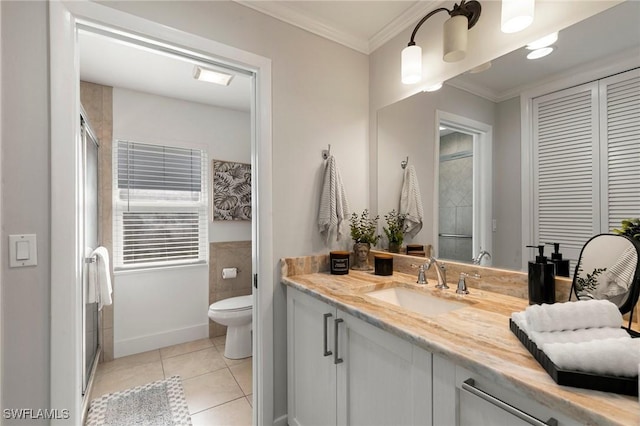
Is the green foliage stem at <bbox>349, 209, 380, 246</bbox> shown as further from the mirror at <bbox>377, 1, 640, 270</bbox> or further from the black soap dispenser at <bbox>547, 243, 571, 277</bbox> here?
the black soap dispenser at <bbox>547, 243, 571, 277</bbox>

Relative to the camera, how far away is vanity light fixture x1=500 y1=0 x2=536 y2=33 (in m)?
1.14

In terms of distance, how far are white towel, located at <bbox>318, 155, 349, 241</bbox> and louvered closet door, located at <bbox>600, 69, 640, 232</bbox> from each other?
1.17 meters

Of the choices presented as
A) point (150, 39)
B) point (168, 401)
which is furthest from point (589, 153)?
point (168, 401)

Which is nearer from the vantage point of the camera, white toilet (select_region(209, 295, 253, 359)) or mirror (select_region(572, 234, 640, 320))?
mirror (select_region(572, 234, 640, 320))

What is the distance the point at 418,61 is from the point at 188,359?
287cm

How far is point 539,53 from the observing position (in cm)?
121

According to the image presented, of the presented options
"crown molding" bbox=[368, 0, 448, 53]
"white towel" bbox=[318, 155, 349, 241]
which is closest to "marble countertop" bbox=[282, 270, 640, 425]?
"white towel" bbox=[318, 155, 349, 241]

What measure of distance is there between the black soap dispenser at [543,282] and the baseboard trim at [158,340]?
2.85 m

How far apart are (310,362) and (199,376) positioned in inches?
53.8

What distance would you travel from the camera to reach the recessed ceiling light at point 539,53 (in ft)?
3.89

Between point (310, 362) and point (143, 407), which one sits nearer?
point (310, 362)

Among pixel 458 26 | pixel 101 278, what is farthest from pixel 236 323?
pixel 458 26

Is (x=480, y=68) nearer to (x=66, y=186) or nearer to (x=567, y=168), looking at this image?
(x=567, y=168)

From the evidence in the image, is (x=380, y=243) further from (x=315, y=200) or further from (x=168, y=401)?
(x=168, y=401)
